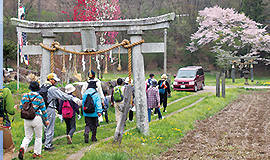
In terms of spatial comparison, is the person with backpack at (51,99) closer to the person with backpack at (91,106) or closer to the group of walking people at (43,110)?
the group of walking people at (43,110)

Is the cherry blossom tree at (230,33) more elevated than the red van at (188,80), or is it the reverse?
the cherry blossom tree at (230,33)

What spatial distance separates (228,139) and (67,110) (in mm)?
4892

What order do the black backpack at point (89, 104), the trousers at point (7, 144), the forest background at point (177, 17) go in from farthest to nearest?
1. the forest background at point (177, 17)
2. the black backpack at point (89, 104)
3. the trousers at point (7, 144)

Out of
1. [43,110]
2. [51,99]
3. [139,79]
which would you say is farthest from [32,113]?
[139,79]

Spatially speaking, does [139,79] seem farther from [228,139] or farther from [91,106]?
[228,139]

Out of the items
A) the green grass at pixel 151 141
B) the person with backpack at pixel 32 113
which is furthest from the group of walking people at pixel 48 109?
the green grass at pixel 151 141

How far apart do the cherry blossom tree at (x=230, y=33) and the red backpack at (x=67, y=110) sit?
29503 mm

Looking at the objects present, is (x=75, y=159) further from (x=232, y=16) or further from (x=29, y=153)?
(x=232, y=16)

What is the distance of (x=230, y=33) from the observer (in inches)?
1415

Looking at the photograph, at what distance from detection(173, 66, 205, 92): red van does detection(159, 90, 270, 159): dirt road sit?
10517 millimetres

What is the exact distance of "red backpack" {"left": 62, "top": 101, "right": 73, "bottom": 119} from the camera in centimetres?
786

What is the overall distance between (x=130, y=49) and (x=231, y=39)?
3052 centimetres

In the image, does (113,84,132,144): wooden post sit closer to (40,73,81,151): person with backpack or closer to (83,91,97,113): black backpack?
(83,91,97,113): black backpack

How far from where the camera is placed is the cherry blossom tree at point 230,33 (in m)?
35.8
